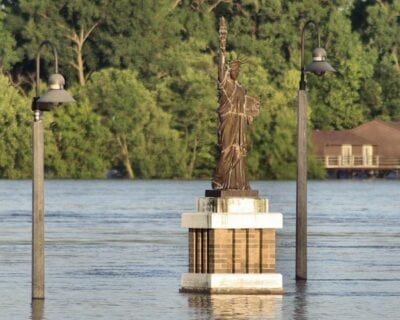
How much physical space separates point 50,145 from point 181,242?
9195 cm

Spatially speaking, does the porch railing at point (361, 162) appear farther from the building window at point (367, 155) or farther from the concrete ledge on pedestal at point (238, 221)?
the concrete ledge on pedestal at point (238, 221)

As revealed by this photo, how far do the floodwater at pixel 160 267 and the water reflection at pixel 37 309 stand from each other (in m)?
0.02

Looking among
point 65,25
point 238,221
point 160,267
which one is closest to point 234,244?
point 238,221

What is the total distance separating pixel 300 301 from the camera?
30016 millimetres

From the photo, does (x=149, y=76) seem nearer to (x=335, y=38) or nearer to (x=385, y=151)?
(x=335, y=38)

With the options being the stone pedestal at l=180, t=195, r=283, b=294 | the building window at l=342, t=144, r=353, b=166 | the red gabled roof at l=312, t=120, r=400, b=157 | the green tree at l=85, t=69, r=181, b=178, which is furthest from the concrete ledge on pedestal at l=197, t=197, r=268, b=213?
the building window at l=342, t=144, r=353, b=166

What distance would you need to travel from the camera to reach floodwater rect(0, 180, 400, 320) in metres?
28.3

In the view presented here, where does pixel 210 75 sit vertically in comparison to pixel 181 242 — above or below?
above

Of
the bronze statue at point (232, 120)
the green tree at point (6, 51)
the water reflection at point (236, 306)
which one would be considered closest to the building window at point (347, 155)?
the green tree at point (6, 51)

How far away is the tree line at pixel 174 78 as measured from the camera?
5753 inches

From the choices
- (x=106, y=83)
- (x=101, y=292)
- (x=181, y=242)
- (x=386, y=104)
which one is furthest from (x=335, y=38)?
(x=101, y=292)

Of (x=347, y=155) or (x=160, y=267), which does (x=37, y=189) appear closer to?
(x=160, y=267)

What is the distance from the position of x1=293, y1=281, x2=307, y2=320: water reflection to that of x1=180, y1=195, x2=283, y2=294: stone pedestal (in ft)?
1.85

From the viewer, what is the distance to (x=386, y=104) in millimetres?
170750
